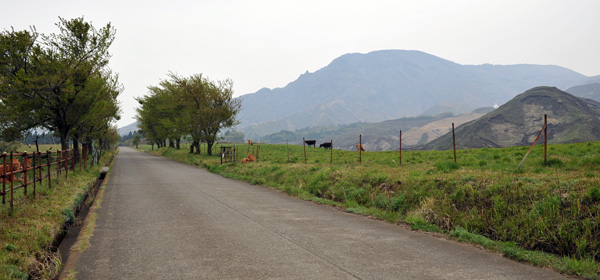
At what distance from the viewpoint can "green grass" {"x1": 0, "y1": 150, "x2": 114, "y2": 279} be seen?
550 cm

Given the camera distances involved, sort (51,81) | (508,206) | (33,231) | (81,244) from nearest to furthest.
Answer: (81,244)
(33,231)
(508,206)
(51,81)

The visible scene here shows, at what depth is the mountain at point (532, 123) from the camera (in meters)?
107

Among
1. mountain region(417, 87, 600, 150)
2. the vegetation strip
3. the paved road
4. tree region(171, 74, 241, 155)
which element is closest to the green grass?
the vegetation strip

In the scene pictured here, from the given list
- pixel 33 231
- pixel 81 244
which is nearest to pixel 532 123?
pixel 81 244

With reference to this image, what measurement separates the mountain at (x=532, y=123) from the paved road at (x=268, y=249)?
11181 centimetres

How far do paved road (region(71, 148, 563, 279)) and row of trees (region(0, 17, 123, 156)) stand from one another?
58.3ft

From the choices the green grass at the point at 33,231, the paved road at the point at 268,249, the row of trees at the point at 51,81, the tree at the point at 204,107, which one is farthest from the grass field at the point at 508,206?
the tree at the point at 204,107

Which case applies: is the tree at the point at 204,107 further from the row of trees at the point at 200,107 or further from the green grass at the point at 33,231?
the green grass at the point at 33,231

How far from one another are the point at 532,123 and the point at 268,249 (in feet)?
509

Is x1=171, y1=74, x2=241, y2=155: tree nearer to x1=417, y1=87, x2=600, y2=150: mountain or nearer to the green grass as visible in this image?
the green grass

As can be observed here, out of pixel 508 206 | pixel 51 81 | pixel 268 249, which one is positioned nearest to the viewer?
pixel 268 249

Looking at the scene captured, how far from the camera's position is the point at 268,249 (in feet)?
22.0

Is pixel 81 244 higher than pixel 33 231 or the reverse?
the reverse

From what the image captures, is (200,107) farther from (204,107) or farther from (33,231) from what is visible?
(33,231)
